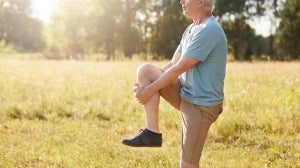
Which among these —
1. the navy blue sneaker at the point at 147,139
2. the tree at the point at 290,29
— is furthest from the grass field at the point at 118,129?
the tree at the point at 290,29

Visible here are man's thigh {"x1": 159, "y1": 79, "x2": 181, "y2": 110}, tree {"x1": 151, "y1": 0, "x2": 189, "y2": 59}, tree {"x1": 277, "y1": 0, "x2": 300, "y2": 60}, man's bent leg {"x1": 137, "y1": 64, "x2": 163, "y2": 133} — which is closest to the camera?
man's bent leg {"x1": 137, "y1": 64, "x2": 163, "y2": 133}

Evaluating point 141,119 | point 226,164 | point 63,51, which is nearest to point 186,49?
point 226,164

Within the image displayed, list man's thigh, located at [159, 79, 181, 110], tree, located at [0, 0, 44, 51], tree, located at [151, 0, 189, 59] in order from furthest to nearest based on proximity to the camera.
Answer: tree, located at [0, 0, 44, 51]
tree, located at [151, 0, 189, 59]
man's thigh, located at [159, 79, 181, 110]

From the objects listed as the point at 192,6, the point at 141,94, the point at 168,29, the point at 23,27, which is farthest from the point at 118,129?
the point at 23,27

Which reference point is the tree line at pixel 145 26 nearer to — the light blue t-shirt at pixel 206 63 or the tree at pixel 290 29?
the tree at pixel 290 29

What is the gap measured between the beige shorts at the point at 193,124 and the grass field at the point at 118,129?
1.60 meters

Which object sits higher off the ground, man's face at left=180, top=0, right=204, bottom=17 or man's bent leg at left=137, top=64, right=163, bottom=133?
man's face at left=180, top=0, right=204, bottom=17

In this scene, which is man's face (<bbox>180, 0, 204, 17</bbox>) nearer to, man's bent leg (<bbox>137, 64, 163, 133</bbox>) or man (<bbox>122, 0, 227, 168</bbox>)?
man (<bbox>122, 0, 227, 168</bbox>)

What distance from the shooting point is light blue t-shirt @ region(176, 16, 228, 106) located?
413 centimetres

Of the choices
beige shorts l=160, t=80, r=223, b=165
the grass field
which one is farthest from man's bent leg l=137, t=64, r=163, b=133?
the grass field

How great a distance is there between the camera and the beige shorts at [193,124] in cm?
432

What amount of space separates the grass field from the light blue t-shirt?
1.92 m

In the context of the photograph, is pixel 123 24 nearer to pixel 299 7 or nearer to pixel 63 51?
pixel 63 51

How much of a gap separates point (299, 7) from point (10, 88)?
40173 mm
